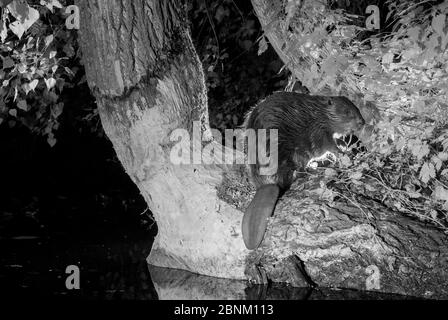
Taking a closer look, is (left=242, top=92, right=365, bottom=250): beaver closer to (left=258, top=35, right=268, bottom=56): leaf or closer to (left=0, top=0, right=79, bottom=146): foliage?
(left=258, top=35, right=268, bottom=56): leaf

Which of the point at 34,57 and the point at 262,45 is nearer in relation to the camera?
the point at 262,45

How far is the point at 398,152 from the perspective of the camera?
357 centimetres

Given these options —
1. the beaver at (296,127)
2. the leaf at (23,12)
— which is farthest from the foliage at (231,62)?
the leaf at (23,12)

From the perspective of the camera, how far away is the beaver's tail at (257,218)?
11.1ft

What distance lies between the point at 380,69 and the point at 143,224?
2438 mm

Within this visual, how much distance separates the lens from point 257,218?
339 cm

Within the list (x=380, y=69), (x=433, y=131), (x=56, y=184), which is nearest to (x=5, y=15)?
(x=380, y=69)

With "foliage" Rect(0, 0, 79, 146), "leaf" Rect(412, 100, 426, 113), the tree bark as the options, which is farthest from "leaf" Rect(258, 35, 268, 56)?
"foliage" Rect(0, 0, 79, 146)

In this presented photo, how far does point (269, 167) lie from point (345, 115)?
0.66m

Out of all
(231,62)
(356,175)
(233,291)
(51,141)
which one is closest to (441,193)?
(356,175)

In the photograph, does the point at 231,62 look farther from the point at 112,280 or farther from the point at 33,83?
the point at 112,280

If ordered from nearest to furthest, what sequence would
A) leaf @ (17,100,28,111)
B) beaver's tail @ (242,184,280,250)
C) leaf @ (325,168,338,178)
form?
beaver's tail @ (242,184,280,250) → leaf @ (325,168,338,178) → leaf @ (17,100,28,111)

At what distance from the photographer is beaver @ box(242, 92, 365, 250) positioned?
363cm

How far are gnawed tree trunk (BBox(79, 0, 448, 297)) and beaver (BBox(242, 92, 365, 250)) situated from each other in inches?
5.1
